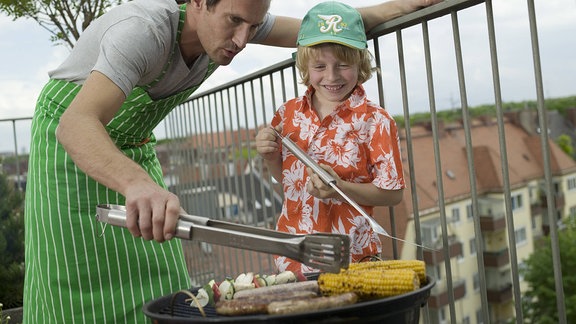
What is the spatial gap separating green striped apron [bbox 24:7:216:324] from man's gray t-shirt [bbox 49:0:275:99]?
57 mm

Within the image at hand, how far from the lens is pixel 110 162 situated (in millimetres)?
1423

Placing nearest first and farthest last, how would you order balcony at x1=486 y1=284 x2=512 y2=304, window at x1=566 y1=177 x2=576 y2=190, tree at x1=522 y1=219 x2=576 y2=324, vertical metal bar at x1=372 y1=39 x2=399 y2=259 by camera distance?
vertical metal bar at x1=372 y1=39 x2=399 y2=259, tree at x1=522 y1=219 x2=576 y2=324, window at x1=566 y1=177 x2=576 y2=190, balcony at x1=486 y1=284 x2=512 y2=304

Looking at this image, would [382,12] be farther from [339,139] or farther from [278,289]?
[278,289]

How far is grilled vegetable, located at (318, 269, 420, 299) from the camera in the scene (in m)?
1.23

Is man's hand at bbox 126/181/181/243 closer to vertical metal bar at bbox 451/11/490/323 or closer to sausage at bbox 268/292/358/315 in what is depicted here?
sausage at bbox 268/292/358/315

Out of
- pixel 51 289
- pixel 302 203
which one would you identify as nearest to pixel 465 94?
pixel 302 203

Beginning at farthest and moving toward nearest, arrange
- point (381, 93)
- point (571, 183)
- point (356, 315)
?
point (571, 183), point (381, 93), point (356, 315)

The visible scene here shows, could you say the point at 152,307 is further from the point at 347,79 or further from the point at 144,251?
the point at 347,79

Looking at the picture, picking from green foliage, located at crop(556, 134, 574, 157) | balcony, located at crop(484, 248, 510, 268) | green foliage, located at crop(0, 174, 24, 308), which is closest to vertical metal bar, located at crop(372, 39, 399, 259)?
green foliage, located at crop(0, 174, 24, 308)

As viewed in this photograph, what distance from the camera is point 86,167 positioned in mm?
1464

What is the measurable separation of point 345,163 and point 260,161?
1434mm

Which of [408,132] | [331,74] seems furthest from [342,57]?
[408,132]

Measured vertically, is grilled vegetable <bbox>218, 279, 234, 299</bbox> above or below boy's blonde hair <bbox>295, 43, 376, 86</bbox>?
below

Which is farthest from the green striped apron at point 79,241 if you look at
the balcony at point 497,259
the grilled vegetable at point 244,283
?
the balcony at point 497,259
